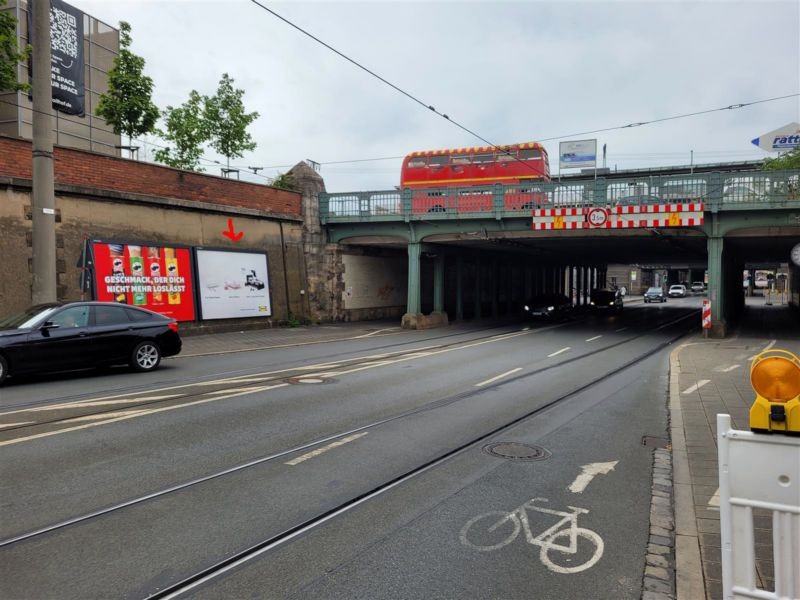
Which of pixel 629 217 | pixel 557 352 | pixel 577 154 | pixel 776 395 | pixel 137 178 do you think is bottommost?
pixel 557 352

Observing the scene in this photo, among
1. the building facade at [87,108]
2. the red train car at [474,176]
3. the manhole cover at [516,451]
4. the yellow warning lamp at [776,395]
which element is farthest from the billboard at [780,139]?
the yellow warning lamp at [776,395]

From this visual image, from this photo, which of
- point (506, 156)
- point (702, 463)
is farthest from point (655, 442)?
point (506, 156)

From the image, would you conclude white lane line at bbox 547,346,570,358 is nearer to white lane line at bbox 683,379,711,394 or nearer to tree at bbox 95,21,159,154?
white lane line at bbox 683,379,711,394

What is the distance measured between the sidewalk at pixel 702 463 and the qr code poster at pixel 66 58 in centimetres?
2226

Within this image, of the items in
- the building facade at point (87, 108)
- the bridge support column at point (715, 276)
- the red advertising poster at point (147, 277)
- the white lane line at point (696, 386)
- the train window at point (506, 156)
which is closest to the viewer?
the white lane line at point (696, 386)

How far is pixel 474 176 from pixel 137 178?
43.6 feet

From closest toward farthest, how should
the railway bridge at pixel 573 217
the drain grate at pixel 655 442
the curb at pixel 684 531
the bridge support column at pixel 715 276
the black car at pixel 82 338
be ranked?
the curb at pixel 684 531 < the drain grate at pixel 655 442 < the black car at pixel 82 338 < the railway bridge at pixel 573 217 < the bridge support column at pixel 715 276

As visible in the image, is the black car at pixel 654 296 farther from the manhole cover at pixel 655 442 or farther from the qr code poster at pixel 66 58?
the manhole cover at pixel 655 442

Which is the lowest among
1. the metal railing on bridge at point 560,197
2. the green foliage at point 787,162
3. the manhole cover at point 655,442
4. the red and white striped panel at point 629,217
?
the manhole cover at point 655,442

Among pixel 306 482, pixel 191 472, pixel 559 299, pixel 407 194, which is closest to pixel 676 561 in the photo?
pixel 306 482

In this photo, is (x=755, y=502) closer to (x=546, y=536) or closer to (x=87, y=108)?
(x=546, y=536)

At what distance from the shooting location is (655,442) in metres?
7.00

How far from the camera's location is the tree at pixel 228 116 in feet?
95.0

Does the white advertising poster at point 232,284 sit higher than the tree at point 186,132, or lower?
lower
